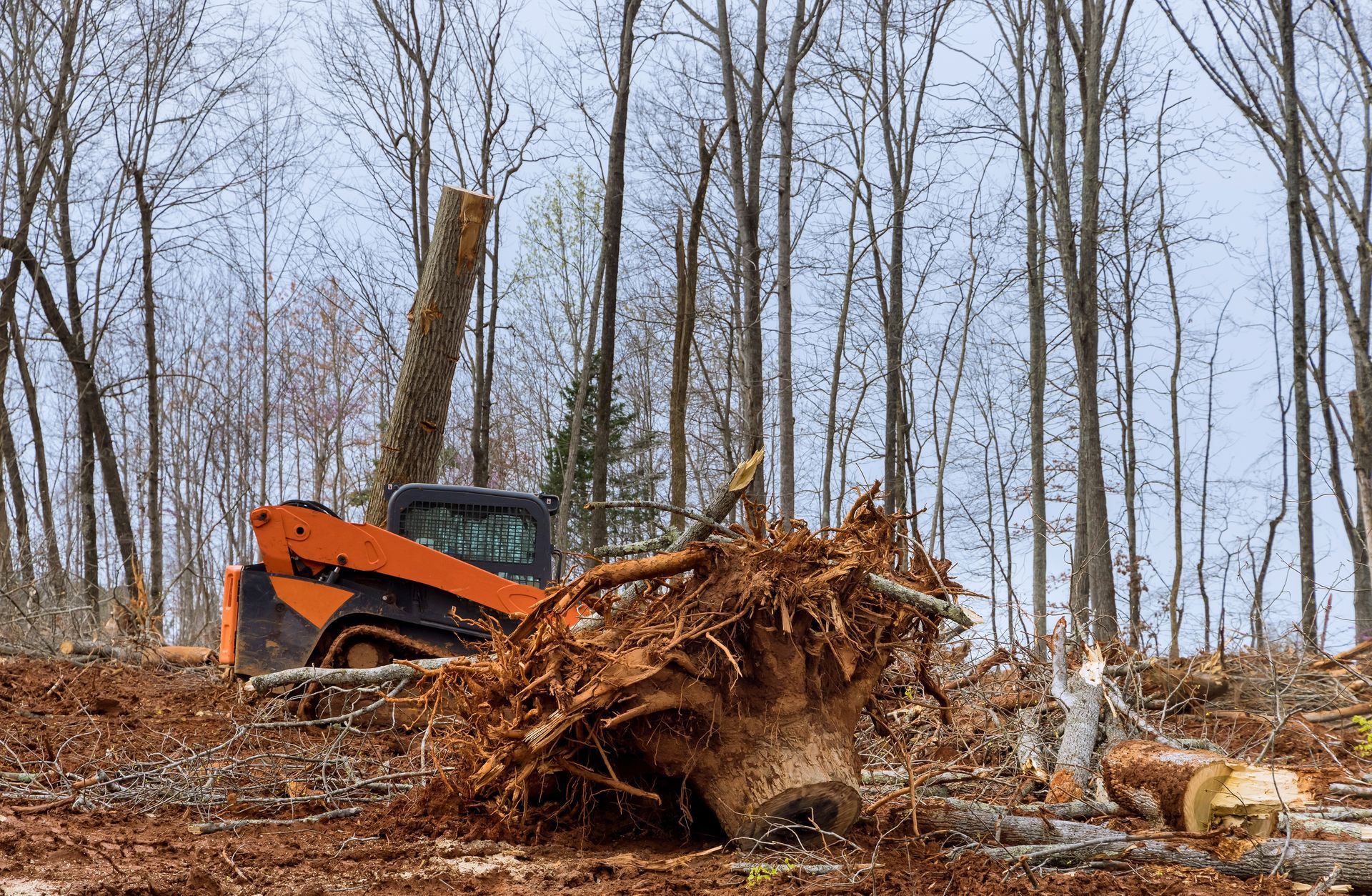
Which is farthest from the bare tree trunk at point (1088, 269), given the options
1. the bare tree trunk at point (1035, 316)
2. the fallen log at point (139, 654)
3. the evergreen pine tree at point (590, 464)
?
the evergreen pine tree at point (590, 464)

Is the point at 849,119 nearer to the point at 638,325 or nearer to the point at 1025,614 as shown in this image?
the point at 638,325

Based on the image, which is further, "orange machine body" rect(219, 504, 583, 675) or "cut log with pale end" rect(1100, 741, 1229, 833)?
"orange machine body" rect(219, 504, 583, 675)

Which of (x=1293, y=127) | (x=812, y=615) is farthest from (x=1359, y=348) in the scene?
(x=812, y=615)

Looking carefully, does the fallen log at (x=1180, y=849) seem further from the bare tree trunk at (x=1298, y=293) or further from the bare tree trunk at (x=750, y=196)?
the bare tree trunk at (x=750, y=196)

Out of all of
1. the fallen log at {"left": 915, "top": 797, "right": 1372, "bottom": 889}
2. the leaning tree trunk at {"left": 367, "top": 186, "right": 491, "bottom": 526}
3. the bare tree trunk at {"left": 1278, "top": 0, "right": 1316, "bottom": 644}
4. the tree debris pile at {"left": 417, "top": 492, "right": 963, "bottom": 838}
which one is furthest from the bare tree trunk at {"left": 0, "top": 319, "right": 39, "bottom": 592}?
the bare tree trunk at {"left": 1278, "top": 0, "right": 1316, "bottom": 644}

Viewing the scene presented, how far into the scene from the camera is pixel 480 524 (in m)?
7.93

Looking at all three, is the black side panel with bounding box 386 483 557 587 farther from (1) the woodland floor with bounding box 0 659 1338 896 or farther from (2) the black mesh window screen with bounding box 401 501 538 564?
(1) the woodland floor with bounding box 0 659 1338 896

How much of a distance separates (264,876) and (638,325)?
809 inches

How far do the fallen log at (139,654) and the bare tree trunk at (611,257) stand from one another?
174 inches

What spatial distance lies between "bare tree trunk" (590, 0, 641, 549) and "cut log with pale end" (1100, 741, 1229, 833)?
25.8 ft

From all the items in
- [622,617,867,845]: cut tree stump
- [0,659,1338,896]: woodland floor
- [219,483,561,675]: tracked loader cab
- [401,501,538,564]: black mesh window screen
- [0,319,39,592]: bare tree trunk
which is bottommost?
[0,659,1338,896]: woodland floor

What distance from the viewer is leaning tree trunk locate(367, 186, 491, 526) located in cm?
1052

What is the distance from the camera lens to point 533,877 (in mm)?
3756

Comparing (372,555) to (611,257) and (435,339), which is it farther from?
(611,257)
